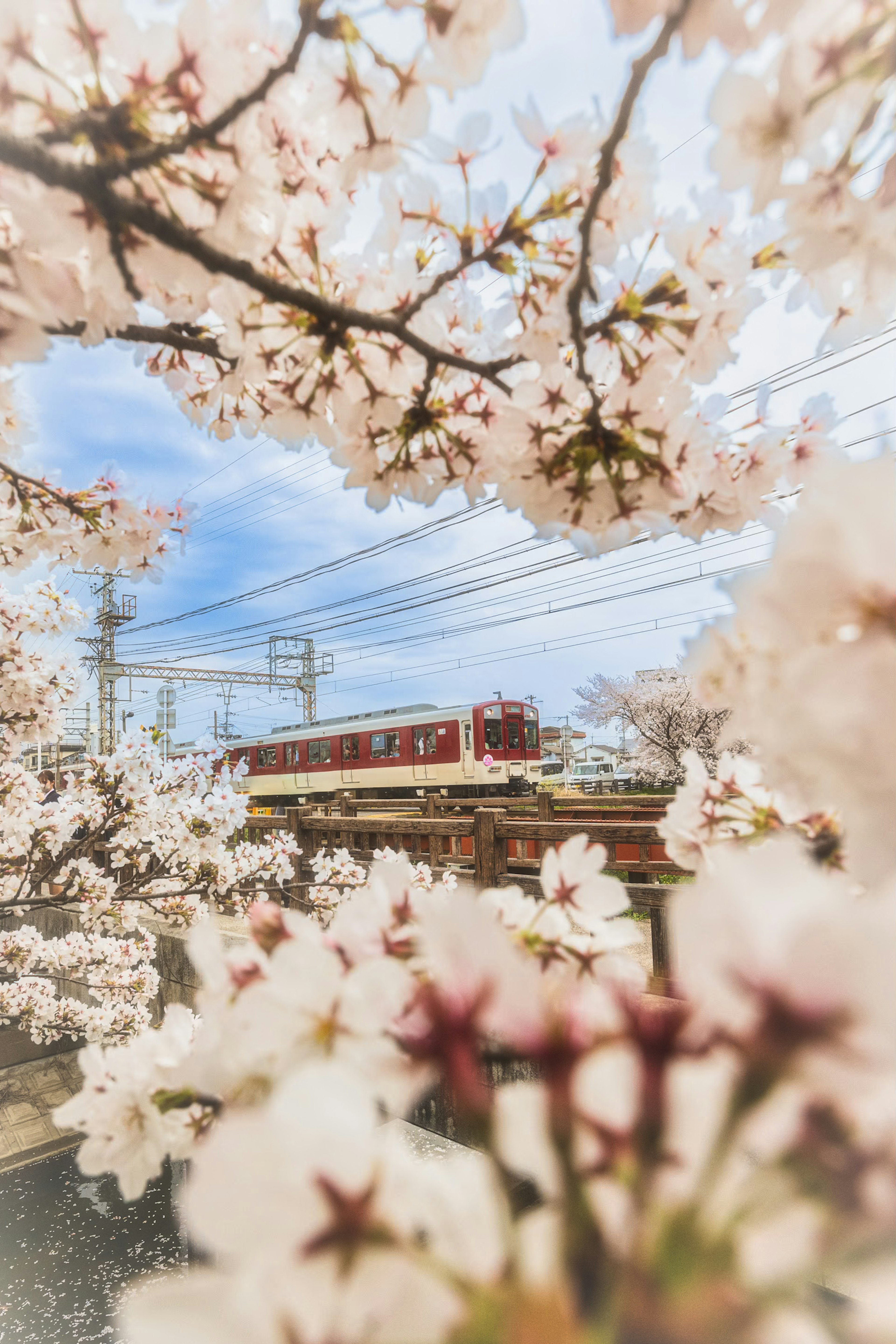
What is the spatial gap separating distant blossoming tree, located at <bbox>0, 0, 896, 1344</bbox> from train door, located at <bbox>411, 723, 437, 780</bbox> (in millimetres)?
12940

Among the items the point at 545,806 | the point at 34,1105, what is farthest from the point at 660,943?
the point at 34,1105

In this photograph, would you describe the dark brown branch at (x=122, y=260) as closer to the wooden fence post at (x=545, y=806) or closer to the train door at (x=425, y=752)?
the wooden fence post at (x=545, y=806)

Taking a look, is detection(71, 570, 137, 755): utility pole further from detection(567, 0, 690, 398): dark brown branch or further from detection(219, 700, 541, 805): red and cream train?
detection(567, 0, 690, 398): dark brown branch

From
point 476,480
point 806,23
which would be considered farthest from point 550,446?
point 806,23

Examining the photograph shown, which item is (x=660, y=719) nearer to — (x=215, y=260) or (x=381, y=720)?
(x=381, y=720)

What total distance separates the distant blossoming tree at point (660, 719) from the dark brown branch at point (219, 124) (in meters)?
15.1

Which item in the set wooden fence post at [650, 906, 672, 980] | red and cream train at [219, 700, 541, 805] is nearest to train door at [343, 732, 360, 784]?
red and cream train at [219, 700, 541, 805]

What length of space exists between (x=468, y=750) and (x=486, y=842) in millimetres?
9194

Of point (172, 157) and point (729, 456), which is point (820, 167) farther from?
point (172, 157)

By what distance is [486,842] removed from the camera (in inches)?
190

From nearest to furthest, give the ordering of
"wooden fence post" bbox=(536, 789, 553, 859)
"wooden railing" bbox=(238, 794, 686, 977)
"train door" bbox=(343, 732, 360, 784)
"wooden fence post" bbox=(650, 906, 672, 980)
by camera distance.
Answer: "wooden fence post" bbox=(650, 906, 672, 980)
"wooden railing" bbox=(238, 794, 686, 977)
"wooden fence post" bbox=(536, 789, 553, 859)
"train door" bbox=(343, 732, 360, 784)

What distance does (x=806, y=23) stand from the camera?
0.63m

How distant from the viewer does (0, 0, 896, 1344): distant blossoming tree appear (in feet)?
0.88

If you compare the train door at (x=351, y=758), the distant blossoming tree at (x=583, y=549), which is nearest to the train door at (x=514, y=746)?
the train door at (x=351, y=758)
